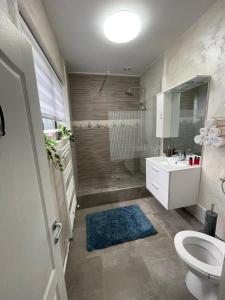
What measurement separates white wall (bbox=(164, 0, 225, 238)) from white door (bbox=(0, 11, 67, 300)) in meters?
1.78

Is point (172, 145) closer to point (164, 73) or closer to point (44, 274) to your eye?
point (164, 73)

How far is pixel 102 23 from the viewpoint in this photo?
5.15ft

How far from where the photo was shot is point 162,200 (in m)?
1.85

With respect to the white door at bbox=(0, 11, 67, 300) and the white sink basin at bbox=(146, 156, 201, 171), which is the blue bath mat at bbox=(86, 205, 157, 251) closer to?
the white sink basin at bbox=(146, 156, 201, 171)

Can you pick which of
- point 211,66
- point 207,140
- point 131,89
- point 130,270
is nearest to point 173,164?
point 207,140

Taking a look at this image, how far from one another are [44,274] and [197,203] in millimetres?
1970

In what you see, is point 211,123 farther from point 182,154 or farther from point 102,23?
point 102,23

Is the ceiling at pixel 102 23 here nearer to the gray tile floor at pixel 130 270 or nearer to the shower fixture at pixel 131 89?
the shower fixture at pixel 131 89

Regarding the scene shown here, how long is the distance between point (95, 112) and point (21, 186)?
2.85 metres

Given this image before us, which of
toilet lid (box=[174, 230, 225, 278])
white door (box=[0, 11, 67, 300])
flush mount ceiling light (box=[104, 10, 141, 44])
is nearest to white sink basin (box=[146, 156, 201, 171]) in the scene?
toilet lid (box=[174, 230, 225, 278])

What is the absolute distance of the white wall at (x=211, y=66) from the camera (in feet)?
4.68

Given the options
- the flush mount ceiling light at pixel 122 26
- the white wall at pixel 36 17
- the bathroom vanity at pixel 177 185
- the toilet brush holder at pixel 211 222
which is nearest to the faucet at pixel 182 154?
the bathroom vanity at pixel 177 185

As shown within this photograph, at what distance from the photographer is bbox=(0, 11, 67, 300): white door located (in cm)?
42

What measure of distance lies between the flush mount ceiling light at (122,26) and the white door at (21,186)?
1.31m
